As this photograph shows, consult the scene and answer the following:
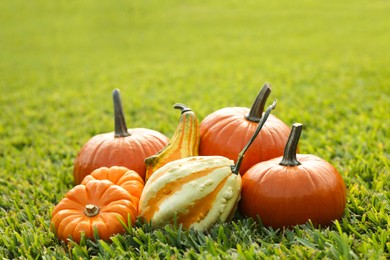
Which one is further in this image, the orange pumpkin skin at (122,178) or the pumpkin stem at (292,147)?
the orange pumpkin skin at (122,178)

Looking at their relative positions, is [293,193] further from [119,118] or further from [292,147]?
[119,118]

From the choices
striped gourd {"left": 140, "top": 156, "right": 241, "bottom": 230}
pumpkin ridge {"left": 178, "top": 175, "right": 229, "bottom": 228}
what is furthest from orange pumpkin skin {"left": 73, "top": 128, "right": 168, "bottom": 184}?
pumpkin ridge {"left": 178, "top": 175, "right": 229, "bottom": 228}

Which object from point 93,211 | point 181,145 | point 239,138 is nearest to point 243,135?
point 239,138

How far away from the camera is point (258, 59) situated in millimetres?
12562

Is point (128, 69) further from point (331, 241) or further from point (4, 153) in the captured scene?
point (331, 241)

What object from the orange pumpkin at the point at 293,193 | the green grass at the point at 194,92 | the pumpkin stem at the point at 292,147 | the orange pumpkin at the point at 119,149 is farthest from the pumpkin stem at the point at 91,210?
the pumpkin stem at the point at 292,147

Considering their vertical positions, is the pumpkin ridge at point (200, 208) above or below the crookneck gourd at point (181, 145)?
below

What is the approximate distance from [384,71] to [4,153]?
6.36m

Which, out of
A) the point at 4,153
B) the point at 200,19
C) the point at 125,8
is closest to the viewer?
the point at 4,153

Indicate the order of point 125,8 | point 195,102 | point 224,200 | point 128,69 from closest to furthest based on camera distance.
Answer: point 224,200 < point 195,102 < point 128,69 < point 125,8

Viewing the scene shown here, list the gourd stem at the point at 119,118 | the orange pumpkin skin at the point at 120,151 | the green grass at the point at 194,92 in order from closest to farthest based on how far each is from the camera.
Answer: the green grass at the point at 194,92 < the orange pumpkin skin at the point at 120,151 < the gourd stem at the point at 119,118

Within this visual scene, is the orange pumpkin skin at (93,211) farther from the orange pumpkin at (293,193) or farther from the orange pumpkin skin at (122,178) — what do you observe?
the orange pumpkin at (293,193)

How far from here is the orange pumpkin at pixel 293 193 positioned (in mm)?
3172

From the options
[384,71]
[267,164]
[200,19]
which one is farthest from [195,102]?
[200,19]
